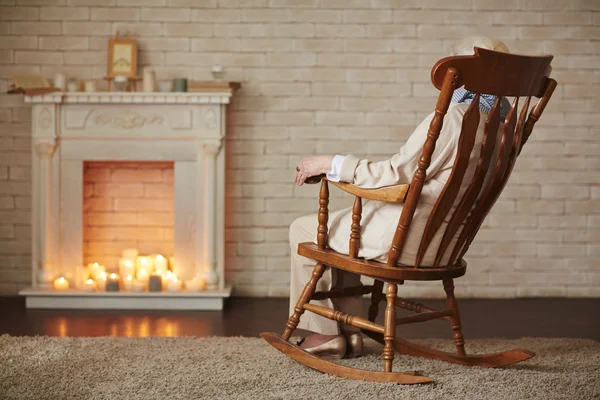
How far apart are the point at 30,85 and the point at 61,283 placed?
107 cm

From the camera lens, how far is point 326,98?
4.28 m

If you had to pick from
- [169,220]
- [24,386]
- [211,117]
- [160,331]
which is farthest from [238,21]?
[24,386]

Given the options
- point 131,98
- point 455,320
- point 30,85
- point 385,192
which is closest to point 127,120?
point 131,98

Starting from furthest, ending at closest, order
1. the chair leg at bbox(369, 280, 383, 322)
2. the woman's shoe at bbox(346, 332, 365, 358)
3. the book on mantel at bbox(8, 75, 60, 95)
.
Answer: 1. the book on mantel at bbox(8, 75, 60, 95)
2. the chair leg at bbox(369, 280, 383, 322)
3. the woman's shoe at bbox(346, 332, 365, 358)

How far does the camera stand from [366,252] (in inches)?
99.5

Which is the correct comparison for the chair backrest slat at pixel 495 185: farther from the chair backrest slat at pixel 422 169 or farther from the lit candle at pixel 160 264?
the lit candle at pixel 160 264

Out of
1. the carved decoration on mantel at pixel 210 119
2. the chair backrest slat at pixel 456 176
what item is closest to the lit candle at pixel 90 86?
the carved decoration on mantel at pixel 210 119

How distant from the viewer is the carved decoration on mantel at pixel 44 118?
13.0 feet

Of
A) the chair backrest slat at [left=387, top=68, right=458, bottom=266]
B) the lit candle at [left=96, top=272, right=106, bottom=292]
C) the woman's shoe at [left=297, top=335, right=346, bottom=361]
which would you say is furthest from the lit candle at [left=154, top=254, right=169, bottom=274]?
the chair backrest slat at [left=387, top=68, right=458, bottom=266]

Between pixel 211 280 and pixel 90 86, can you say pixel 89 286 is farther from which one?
pixel 90 86

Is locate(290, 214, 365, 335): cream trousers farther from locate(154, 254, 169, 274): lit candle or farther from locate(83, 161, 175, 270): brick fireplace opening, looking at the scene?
locate(83, 161, 175, 270): brick fireplace opening

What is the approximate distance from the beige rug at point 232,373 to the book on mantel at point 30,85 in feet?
4.72

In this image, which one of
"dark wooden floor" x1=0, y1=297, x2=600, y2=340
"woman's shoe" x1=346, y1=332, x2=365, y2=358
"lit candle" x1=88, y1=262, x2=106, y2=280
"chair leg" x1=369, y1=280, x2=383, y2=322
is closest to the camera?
"woman's shoe" x1=346, y1=332, x2=365, y2=358

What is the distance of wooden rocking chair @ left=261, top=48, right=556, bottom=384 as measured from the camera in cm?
223
